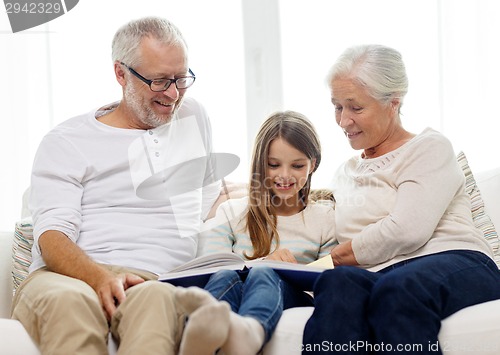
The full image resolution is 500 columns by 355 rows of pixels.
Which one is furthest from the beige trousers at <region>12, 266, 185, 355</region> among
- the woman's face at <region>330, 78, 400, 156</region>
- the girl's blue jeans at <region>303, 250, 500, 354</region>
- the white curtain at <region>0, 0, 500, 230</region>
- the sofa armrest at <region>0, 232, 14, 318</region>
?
the white curtain at <region>0, 0, 500, 230</region>

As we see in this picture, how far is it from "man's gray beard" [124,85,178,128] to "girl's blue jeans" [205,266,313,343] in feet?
2.01

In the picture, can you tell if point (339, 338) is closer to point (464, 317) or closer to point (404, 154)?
point (464, 317)

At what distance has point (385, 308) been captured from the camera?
1.84 meters

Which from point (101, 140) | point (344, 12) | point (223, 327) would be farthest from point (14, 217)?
point (223, 327)

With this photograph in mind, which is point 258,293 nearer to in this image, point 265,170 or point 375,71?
point 265,170

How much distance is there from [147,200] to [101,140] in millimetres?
246

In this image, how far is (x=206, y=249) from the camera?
2.43 meters

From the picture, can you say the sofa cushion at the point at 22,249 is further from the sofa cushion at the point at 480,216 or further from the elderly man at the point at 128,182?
the sofa cushion at the point at 480,216

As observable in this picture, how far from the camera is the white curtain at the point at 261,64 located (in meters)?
3.58

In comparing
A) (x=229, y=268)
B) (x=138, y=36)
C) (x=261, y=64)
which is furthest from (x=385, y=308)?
(x=261, y=64)

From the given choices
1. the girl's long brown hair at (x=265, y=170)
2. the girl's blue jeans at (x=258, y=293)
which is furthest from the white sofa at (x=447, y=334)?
the girl's long brown hair at (x=265, y=170)

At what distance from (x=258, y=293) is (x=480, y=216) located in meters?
0.88

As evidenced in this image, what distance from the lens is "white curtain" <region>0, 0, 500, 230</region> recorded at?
3582 millimetres

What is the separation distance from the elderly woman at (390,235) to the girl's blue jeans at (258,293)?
0.11m
